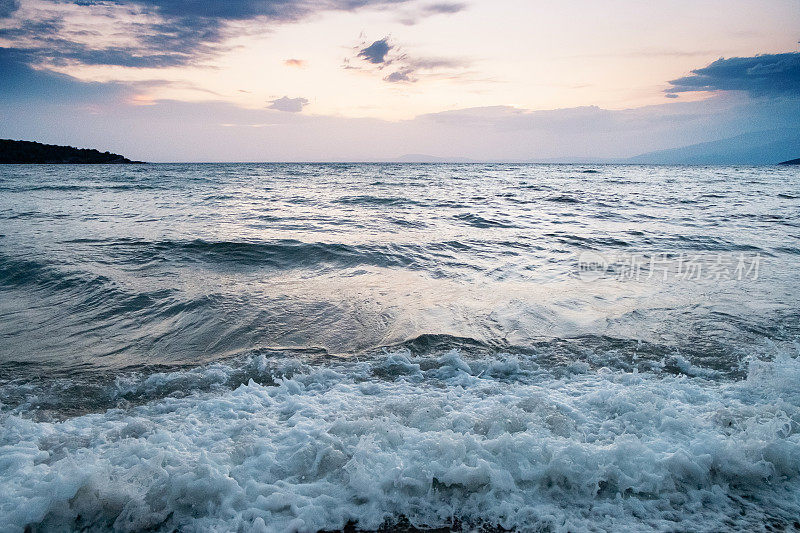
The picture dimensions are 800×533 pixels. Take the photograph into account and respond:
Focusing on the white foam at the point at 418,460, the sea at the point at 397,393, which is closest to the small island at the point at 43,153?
the sea at the point at 397,393

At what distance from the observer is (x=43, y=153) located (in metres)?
77.2

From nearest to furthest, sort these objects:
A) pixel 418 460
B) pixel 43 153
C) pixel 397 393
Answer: pixel 418 460 < pixel 397 393 < pixel 43 153

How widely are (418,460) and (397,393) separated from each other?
3.29 ft

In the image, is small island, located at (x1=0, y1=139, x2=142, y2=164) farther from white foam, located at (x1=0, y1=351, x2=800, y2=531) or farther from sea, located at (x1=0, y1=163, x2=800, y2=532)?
white foam, located at (x1=0, y1=351, x2=800, y2=531)

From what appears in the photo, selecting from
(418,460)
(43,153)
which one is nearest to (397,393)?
(418,460)

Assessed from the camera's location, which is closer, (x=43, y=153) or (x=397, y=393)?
(x=397, y=393)

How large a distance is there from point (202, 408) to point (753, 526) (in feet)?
12.1

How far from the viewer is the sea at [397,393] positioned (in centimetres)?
236

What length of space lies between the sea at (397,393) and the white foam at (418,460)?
0.01 metres

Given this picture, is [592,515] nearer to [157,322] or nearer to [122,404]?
[122,404]

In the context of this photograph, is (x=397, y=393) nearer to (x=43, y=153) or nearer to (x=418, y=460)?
(x=418, y=460)

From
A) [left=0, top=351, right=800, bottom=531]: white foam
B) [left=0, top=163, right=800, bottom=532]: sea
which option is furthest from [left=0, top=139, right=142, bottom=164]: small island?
[left=0, top=351, right=800, bottom=531]: white foam

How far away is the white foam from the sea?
1 cm

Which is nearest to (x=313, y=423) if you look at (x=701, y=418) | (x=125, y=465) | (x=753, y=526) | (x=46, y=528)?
(x=125, y=465)
